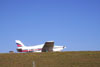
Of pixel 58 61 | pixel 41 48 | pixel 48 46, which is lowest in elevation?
pixel 58 61

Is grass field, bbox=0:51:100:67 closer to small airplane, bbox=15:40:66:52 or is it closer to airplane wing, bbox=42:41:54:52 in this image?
airplane wing, bbox=42:41:54:52

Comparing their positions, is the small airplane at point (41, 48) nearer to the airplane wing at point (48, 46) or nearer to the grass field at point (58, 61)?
the airplane wing at point (48, 46)

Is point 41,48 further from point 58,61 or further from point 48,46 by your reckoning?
point 58,61

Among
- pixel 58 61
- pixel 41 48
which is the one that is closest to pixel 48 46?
pixel 41 48

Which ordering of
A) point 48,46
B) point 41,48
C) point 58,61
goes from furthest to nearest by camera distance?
point 41,48
point 48,46
point 58,61

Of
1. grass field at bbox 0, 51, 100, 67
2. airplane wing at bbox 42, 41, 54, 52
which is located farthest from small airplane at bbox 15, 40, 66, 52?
grass field at bbox 0, 51, 100, 67

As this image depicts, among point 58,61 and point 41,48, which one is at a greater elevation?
point 41,48

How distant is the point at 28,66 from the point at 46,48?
33500 mm

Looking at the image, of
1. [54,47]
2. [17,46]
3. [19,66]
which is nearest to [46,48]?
[54,47]

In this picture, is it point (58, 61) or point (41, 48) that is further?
point (41, 48)

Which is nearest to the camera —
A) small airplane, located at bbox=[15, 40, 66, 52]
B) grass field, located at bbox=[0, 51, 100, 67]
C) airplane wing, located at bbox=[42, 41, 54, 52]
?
grass field, located at bbox=[0, 51, 100, 67]

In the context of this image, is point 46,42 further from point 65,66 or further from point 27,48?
point 65,66

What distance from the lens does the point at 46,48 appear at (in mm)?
52875

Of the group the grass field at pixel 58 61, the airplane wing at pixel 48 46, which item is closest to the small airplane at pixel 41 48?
the airplane wing at pixel 48 46
